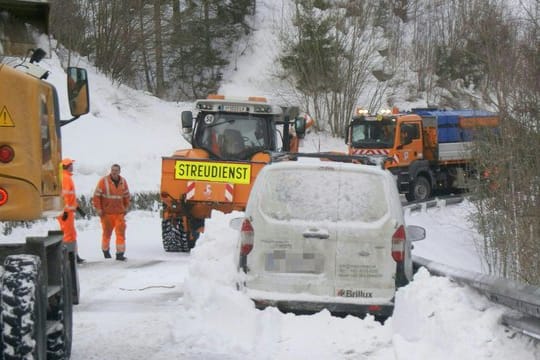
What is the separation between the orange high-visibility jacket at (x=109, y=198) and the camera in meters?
13.7

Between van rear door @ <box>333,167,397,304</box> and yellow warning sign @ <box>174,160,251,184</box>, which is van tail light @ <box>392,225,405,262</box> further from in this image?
yellow warning sign @ <box>174,160,251,184</box>

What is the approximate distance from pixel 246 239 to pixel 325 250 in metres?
0.69

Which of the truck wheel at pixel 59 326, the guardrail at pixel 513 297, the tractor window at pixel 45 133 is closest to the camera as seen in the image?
the guardrail at pixel 513 297

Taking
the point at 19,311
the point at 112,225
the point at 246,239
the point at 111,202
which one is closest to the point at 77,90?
the point at 19,311

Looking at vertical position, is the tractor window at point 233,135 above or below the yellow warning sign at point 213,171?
above

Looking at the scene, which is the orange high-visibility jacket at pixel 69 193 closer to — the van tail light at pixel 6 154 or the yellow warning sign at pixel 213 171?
the yellow warning sign at pixel 213 171

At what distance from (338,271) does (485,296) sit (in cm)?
152

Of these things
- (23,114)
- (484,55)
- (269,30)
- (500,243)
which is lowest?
(500,243)

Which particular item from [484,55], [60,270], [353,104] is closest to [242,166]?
[60,270]

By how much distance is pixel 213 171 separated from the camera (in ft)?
46.2

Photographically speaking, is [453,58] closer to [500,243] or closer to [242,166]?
[500,243]

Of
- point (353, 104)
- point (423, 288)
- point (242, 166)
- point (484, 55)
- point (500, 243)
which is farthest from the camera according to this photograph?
point (353, 104)

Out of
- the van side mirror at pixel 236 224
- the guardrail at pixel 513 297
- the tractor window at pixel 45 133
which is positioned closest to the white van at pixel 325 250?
the van side mirror at pixel 236 224

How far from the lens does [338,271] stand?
284 inches
